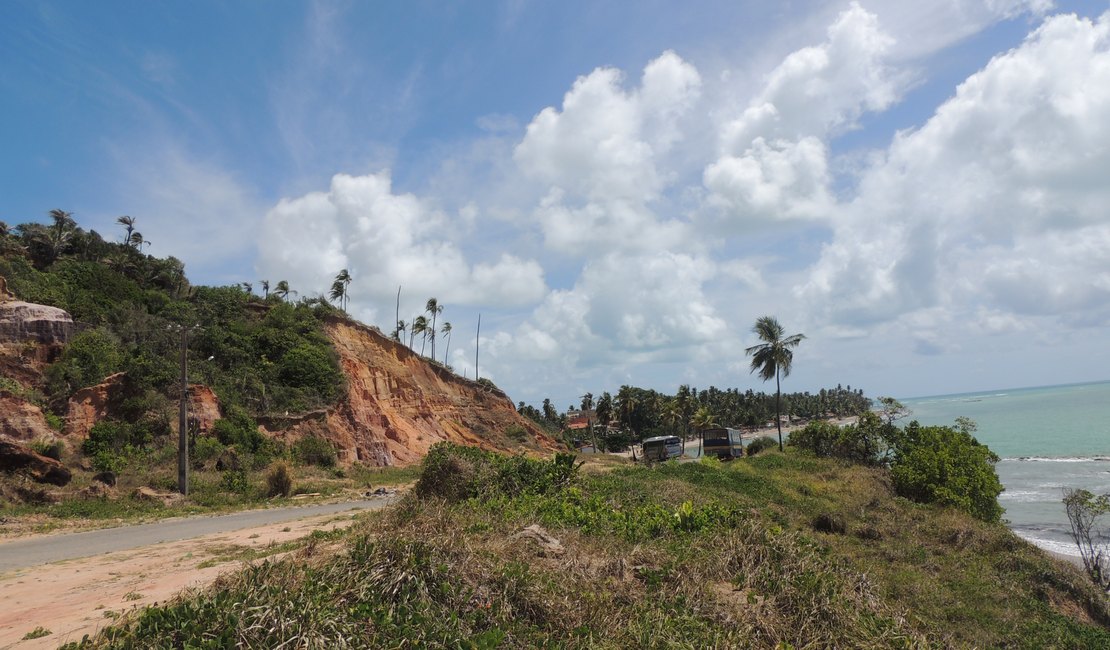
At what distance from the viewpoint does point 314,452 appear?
30.2m

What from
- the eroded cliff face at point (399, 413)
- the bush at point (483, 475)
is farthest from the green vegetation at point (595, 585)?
the eroded cliff face at point (399, 413)

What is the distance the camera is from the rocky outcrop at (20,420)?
2006 cm

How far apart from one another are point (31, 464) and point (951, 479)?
2995cm

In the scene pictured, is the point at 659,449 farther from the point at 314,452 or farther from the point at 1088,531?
the point at 1088,531

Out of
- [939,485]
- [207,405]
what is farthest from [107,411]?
[939,485]

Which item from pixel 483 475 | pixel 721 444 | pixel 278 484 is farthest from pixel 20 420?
pixel 721 444

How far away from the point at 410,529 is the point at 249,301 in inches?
1626

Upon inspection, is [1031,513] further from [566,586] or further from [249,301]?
[249,301]

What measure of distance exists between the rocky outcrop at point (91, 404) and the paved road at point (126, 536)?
34.8ft

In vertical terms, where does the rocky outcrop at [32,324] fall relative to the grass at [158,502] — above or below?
above

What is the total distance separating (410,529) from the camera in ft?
22.6

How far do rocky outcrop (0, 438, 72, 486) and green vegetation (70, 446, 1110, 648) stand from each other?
14480 millimetres

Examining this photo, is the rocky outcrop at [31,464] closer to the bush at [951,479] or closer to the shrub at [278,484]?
the shrub at [278,484]

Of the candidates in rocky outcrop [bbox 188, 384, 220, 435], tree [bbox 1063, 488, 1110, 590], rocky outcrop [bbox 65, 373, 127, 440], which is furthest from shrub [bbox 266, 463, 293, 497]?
tree [bbox 1063, 488, 1110, 590]
